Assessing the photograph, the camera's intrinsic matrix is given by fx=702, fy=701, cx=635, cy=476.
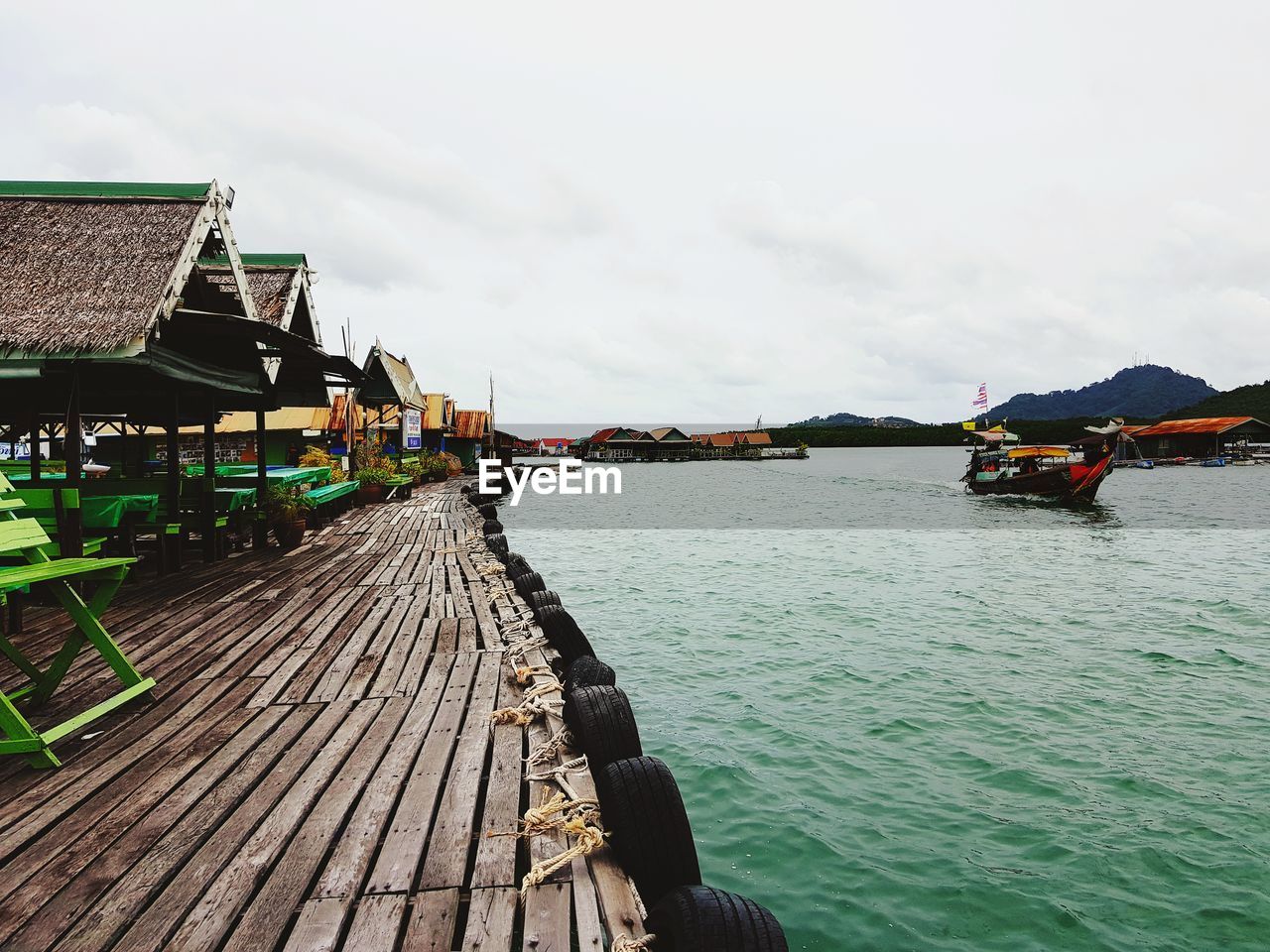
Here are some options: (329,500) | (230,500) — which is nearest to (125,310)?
(230,500)

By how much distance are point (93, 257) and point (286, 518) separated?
5.21 metres

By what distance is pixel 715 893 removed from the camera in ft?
8.45

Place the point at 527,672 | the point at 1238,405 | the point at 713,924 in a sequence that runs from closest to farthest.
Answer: the point at 713,924, the point at 527,672, the point at 1238,405

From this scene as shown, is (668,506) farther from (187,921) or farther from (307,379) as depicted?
(187,921)

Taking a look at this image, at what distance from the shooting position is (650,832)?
302 cm

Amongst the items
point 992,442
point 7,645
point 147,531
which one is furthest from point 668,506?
point 7,645

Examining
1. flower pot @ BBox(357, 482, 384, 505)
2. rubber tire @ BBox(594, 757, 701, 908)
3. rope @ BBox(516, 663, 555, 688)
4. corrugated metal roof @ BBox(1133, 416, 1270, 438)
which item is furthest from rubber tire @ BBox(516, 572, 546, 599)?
corrugated metal roof @ BBox(1133, 416, 1270, 438)

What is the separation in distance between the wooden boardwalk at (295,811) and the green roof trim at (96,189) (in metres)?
6.44

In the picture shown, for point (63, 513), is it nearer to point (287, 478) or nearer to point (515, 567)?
point (515, 567)

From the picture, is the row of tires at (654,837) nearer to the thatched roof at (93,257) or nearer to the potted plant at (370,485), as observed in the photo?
the thatched roof at (93,257)

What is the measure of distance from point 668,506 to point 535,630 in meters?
40.0

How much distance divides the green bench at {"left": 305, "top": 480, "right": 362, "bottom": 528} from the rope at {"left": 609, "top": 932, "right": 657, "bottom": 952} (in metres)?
12.7

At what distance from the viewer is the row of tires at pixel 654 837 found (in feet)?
7.82

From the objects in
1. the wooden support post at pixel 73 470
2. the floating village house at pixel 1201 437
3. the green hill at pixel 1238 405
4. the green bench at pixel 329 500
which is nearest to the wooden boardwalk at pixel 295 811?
the wooden support post at pixel 73 470
